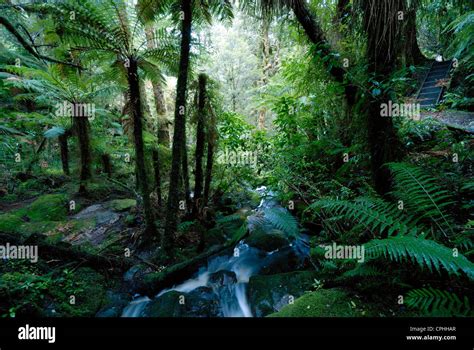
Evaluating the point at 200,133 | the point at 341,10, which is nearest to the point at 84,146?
the point at 200,133

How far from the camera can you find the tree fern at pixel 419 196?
228 centimetres

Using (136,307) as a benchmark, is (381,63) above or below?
A: above

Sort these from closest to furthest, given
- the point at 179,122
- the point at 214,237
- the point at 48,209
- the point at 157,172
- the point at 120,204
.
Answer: the point at 179,122, the point at 214,237, the point at 157,172, the point at 48,209, the point at 120,204

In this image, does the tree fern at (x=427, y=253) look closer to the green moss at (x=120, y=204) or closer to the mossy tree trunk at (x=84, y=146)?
the green moss at (x=120, y=204)

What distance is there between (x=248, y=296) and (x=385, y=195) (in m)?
2.21

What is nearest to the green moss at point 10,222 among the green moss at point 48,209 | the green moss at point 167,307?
the green moss at point 48,209

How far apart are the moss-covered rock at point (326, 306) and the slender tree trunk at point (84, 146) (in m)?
7.06

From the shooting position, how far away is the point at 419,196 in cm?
237

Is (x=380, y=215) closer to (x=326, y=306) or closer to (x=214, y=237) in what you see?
(x=326, y=306)

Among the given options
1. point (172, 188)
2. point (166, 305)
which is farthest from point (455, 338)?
point (172, 188)

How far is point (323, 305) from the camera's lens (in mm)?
2053

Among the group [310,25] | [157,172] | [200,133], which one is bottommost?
[157,172]

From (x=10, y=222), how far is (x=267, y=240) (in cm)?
570

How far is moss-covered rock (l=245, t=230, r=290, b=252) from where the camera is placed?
4.47 m
